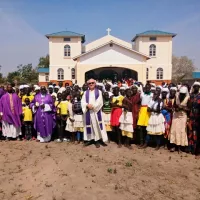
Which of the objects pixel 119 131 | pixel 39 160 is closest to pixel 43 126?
pixel 39 160

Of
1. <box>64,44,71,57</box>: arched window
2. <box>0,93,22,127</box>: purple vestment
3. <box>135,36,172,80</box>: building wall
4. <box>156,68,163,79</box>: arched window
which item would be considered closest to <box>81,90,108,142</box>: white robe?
<box>0,93,22,127</box>: purple vestment

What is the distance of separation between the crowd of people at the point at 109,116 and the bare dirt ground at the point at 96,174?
0.44 metres

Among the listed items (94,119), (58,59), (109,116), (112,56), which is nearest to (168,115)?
(109,116)

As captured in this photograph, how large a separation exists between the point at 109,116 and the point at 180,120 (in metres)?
1.99

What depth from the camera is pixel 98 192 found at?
4203 mm

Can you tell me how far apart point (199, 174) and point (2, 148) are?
5204mm

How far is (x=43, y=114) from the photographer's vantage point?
7.41 metres

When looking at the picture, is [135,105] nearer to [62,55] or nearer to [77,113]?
[77,113]

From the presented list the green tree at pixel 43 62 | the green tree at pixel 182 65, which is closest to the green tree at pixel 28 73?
the green tree at pixel 43 62

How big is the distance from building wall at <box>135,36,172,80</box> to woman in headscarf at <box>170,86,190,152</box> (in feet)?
92.2

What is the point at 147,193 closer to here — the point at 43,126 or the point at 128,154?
the point at 128,154

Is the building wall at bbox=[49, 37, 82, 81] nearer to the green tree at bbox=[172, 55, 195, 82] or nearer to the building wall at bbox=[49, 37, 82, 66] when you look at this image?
the building wall at bbox=[49, 37, 82, 66]

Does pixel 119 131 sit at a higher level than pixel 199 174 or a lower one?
higher

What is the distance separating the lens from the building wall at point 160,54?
33.7 m
